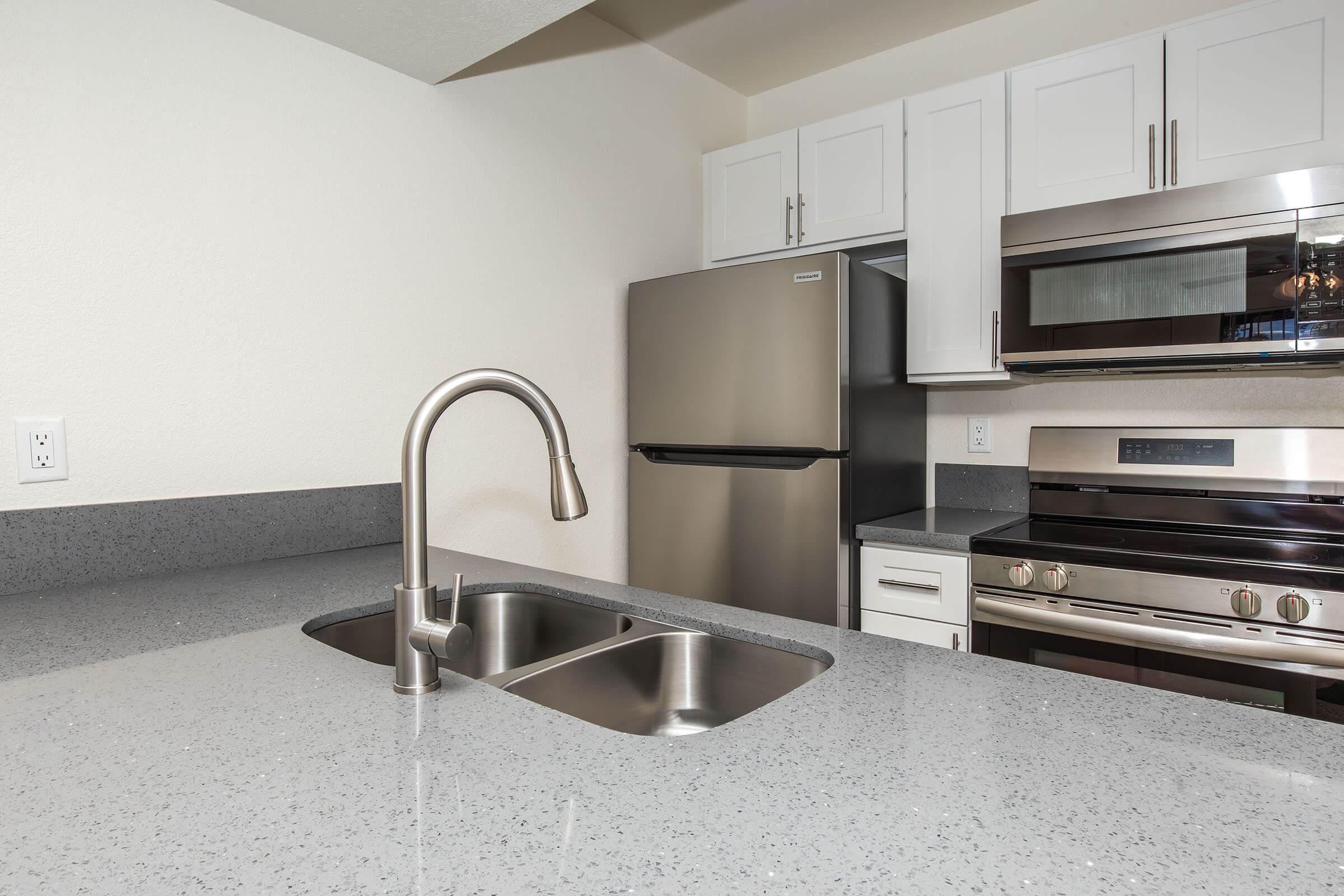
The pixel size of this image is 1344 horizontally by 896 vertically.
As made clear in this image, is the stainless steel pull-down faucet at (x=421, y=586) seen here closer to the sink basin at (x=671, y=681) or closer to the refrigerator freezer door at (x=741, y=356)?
the sink basin at (x=671, y=681)

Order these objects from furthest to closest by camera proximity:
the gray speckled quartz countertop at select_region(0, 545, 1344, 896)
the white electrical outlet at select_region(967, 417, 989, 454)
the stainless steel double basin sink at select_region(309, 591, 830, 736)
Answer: the white electrical outlet at select_region(967, 417, 989, 454) < the stainless steel double basin sink at select_region(309, 591, 830, 736) < the gray speckled quartz countertop at select_region(0, 545, 1344, 896)

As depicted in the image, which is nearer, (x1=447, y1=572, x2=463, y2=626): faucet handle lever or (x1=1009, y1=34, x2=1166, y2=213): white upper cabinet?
(x1=447, y1=572, x2=463, y2=626): faucet handle lever

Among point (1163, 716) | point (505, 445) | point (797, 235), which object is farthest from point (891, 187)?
point (1163, 716)

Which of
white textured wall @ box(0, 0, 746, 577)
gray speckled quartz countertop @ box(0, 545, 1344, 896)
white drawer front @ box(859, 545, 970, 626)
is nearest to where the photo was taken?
gray speckled quartz countertop @ box(0, 545, 1344, 896)

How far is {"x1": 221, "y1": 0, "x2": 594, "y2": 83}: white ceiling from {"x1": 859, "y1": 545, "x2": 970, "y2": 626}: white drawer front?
1.53 metres

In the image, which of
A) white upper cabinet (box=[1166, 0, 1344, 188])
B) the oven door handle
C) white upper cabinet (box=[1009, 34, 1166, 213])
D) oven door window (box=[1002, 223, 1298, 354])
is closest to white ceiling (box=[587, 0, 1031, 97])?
white upper cabinet (box=[1009, 34, 1166, 213])

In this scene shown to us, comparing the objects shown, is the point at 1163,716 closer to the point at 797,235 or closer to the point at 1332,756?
the point at 1332,756

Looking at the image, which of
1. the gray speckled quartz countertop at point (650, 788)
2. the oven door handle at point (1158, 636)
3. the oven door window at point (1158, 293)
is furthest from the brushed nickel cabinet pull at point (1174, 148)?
the gray speckled quartz countertop at point (650, 788)

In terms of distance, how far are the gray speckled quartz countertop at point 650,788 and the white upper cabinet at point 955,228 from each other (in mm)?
1525

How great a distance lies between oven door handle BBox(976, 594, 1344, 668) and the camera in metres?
1.49

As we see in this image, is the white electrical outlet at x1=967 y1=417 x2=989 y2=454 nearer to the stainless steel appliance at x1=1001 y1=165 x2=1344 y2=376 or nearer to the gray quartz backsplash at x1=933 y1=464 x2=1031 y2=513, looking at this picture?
the gray quartz backsplash at x1=933 y1=464 x2=1031 y2=513

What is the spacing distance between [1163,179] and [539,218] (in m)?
1.66

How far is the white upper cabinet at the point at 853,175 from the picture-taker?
232cm

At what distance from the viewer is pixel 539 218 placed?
2227 millimetres
